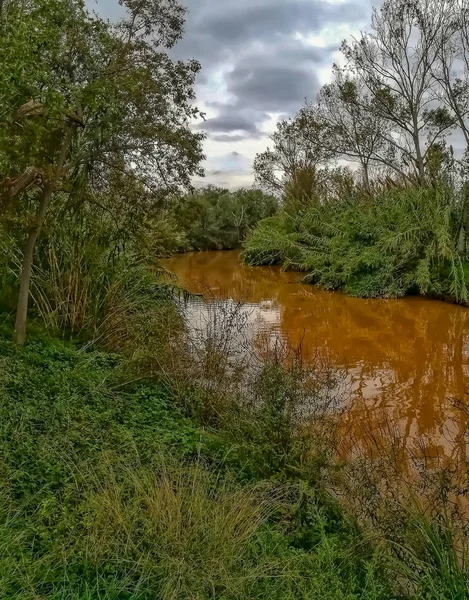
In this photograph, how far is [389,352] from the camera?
9164 mm

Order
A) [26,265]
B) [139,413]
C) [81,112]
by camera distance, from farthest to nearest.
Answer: [26,265], [81,112], [139,413]

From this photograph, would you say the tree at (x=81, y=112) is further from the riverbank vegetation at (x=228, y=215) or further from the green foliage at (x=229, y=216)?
the green foliage at (x=229, y=216)

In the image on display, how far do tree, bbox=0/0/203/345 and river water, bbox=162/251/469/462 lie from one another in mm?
1722

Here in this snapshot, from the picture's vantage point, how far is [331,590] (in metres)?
2.52

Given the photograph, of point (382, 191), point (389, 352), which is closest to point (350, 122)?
point (382, 191)

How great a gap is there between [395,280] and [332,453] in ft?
37.4

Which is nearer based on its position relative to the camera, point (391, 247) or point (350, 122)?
point (391, 247)

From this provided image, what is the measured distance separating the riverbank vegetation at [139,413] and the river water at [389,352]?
917 mm

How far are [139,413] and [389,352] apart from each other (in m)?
5.72

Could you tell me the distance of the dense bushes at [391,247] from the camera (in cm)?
1393

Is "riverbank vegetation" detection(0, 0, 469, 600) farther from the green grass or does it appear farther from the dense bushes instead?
the dense bushes

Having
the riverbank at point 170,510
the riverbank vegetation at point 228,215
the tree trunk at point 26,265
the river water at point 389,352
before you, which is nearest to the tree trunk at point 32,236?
the tree trunk at point 26,265

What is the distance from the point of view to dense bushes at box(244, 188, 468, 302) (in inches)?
548

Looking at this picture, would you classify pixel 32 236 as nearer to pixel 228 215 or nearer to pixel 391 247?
pixel 391 247
